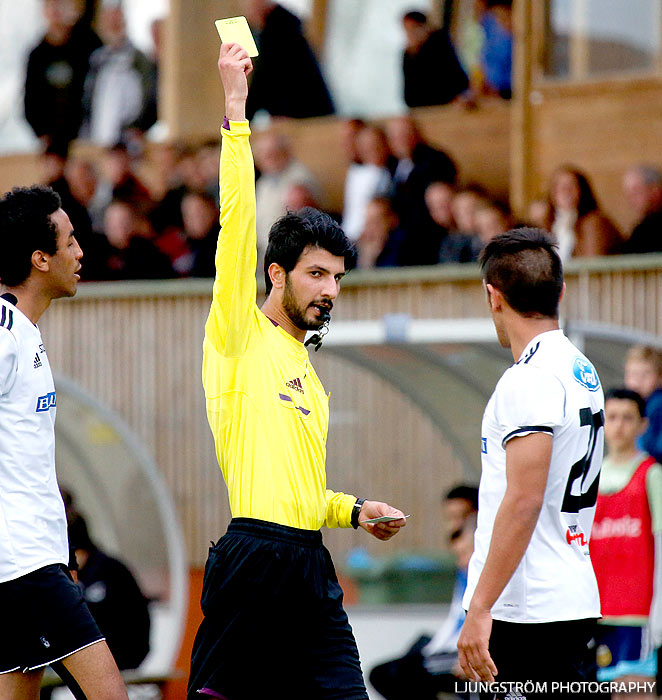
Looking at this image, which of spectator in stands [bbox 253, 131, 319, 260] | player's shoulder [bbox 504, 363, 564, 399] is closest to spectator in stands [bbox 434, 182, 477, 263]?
spectator in stands [bbox 253, 131, 319, 260]

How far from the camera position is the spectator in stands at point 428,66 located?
12.4 m

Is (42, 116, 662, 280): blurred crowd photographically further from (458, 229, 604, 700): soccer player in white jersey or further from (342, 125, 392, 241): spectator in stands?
(458, 229, 604, 700): soccer player in white jersey

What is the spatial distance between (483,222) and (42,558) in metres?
6.84

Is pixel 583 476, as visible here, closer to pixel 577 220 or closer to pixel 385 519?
pixel 385 519

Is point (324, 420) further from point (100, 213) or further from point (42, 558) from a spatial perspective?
point (100, 213)

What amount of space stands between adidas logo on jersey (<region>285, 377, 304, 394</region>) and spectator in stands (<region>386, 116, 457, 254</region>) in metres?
6.93

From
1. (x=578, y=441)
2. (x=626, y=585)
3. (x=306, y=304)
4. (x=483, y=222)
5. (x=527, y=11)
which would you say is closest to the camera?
(x=578, y=441)

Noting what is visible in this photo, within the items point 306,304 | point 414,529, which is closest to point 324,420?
point 306,304

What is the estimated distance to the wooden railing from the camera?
11.4 metres

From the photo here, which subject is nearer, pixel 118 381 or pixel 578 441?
pixel 578 441

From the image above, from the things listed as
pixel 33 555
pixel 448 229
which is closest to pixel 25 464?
pixel 33 555

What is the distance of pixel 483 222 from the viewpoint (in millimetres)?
10477

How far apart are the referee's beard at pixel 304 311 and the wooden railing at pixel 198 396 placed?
6349mm

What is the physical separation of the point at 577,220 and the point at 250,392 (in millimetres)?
6544
